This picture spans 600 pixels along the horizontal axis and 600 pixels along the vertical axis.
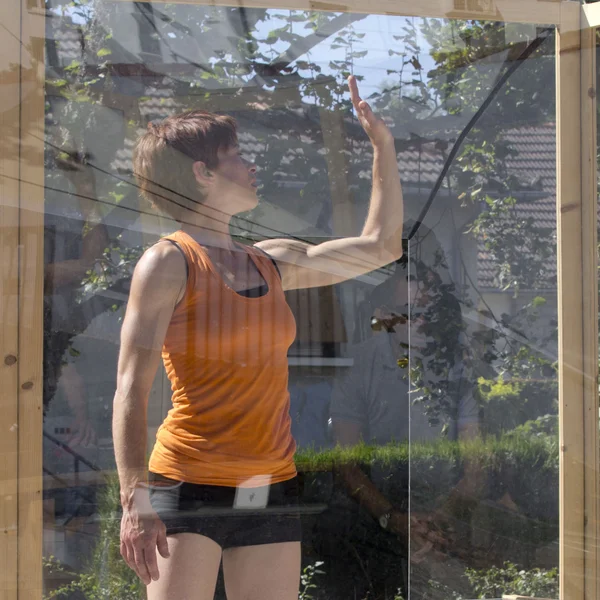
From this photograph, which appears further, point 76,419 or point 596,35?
point 596,35

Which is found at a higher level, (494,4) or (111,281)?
(494,4)

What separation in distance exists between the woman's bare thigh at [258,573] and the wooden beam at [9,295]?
0.52m

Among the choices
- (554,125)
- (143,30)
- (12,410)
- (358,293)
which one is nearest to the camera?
(12,410)

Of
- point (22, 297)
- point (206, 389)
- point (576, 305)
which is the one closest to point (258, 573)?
point (206, 389)

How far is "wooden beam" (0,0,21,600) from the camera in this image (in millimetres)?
1942

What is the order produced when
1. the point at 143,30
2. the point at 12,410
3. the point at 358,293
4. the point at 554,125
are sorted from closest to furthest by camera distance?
the point at 12,410 < the point at 143,30 < the point at 358,293 < the point at 554,125

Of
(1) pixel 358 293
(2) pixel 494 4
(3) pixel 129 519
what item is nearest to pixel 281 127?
(1) pixel 358 293

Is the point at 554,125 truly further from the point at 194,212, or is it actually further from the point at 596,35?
the point at 194,212

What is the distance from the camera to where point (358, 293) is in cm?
224

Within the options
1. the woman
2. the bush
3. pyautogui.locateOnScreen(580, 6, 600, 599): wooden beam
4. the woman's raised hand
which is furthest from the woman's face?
the bush

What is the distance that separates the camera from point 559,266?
93.4 inches

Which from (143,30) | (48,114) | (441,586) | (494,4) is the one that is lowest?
(441,586)

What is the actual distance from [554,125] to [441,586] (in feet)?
4.57

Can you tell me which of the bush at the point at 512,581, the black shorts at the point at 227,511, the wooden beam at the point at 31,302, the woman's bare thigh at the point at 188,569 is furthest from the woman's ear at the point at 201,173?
the bush at the point at 512,581
